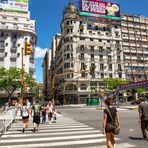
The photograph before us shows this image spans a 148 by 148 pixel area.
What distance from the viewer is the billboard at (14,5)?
6962cm

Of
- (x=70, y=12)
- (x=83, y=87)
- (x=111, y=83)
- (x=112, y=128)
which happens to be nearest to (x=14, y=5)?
(x=70, y=12)

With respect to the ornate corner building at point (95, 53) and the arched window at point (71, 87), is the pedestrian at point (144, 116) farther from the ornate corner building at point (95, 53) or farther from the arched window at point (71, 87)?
the arched window at point (71, 87)

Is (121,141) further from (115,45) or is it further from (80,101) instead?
(115,45)

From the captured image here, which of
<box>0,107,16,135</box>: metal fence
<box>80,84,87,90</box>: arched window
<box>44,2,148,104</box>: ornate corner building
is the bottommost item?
<box>0,107,16,135</box>: metal fence

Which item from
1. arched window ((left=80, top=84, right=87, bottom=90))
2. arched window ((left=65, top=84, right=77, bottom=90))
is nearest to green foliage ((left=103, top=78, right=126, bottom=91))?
arched window ((left=80, top=84, right=87, bottom=90))

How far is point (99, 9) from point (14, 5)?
925 inches

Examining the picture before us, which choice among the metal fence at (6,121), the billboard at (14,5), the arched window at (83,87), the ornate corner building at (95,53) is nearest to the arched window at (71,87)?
the ornate corner building at (95,53)

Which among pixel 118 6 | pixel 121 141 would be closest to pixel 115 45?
pixel 118 6

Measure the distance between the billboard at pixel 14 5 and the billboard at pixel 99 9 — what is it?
15.2m

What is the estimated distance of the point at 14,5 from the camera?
230 ft

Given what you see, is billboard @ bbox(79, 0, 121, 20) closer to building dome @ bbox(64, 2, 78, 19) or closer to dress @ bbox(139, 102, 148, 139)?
building dome @ bbox(64, 2, 78, 19)

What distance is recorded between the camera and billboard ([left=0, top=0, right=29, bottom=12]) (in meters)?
69.6

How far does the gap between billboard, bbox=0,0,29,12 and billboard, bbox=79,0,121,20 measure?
49.7ft

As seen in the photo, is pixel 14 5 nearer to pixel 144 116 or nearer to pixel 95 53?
pixel 95 53
